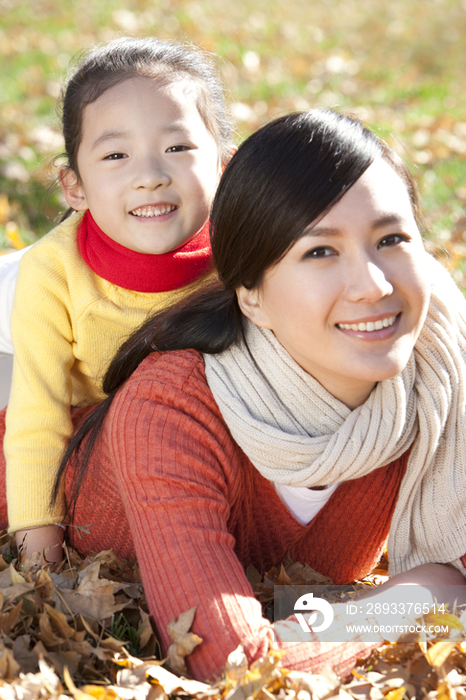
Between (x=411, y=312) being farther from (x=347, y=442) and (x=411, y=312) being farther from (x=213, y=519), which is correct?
(x=213, y=519)

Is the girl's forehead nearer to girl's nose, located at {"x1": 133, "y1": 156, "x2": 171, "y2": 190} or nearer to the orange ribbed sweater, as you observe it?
girl's nose, located at {"x1": 133, "y1": 156, "x2": 171, "y2": 190}

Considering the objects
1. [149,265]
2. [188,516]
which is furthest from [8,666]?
[149,265]

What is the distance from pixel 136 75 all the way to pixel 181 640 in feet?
6.09

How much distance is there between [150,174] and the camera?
2.51 m

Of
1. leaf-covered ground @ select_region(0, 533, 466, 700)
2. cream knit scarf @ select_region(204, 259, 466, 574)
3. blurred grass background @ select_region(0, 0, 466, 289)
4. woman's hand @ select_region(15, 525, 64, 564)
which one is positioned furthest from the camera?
blurred grass background @ select_region(0, 0, 466, 289)

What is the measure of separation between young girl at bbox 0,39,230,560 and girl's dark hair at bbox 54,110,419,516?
424 mm

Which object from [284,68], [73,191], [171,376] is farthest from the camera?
[284,68]

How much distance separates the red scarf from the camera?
2639 mm

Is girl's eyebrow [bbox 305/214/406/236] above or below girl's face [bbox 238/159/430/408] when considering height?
above

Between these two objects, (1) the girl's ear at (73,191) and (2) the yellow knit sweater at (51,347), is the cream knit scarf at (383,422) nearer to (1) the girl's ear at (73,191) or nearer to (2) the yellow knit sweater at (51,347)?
(2) the yellow knit sweater at (51,347)

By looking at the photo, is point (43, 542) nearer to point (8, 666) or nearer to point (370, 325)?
point (8, 666)

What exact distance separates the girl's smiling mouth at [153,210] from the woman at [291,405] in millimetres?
427

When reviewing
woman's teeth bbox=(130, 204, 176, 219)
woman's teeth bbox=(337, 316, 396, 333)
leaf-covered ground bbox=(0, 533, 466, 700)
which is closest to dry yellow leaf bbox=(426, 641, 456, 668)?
leaf-covered ground bbox=(0, 533, 466, 700)

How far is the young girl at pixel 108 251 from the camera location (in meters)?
2.52
